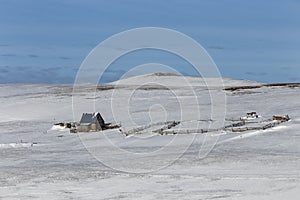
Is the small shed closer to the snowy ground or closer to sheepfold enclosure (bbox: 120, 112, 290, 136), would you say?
the snowy ground

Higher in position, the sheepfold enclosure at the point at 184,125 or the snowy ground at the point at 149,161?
the sheepfold enclosure at the point at 184,125

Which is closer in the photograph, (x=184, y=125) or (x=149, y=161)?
(x=149, y=161)

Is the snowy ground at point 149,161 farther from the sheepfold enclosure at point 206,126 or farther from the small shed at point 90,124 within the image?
the small shed at point 90,124

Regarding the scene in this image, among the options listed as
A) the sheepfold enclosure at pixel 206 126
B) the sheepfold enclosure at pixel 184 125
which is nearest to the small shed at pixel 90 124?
the sheepfold enclosure at pixel 184 125

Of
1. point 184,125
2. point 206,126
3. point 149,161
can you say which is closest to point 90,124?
point 184,125

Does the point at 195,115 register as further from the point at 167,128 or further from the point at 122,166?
the point at 122,166

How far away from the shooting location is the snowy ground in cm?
2438

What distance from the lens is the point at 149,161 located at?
32.6 meters

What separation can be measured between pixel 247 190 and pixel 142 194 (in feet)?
14.6

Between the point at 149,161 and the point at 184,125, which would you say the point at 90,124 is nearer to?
the point at 184,125

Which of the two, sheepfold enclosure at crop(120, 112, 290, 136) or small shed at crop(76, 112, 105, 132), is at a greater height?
small shed at crop(76, 112, 105, 132)

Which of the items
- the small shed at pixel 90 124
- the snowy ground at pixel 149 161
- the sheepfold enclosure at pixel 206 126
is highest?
the small shed at pixel 90 124

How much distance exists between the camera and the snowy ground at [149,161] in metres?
24.4

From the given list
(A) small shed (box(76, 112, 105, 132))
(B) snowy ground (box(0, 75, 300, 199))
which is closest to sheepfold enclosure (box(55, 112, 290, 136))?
(A) small shed (box(76, 112, 105, 132))
